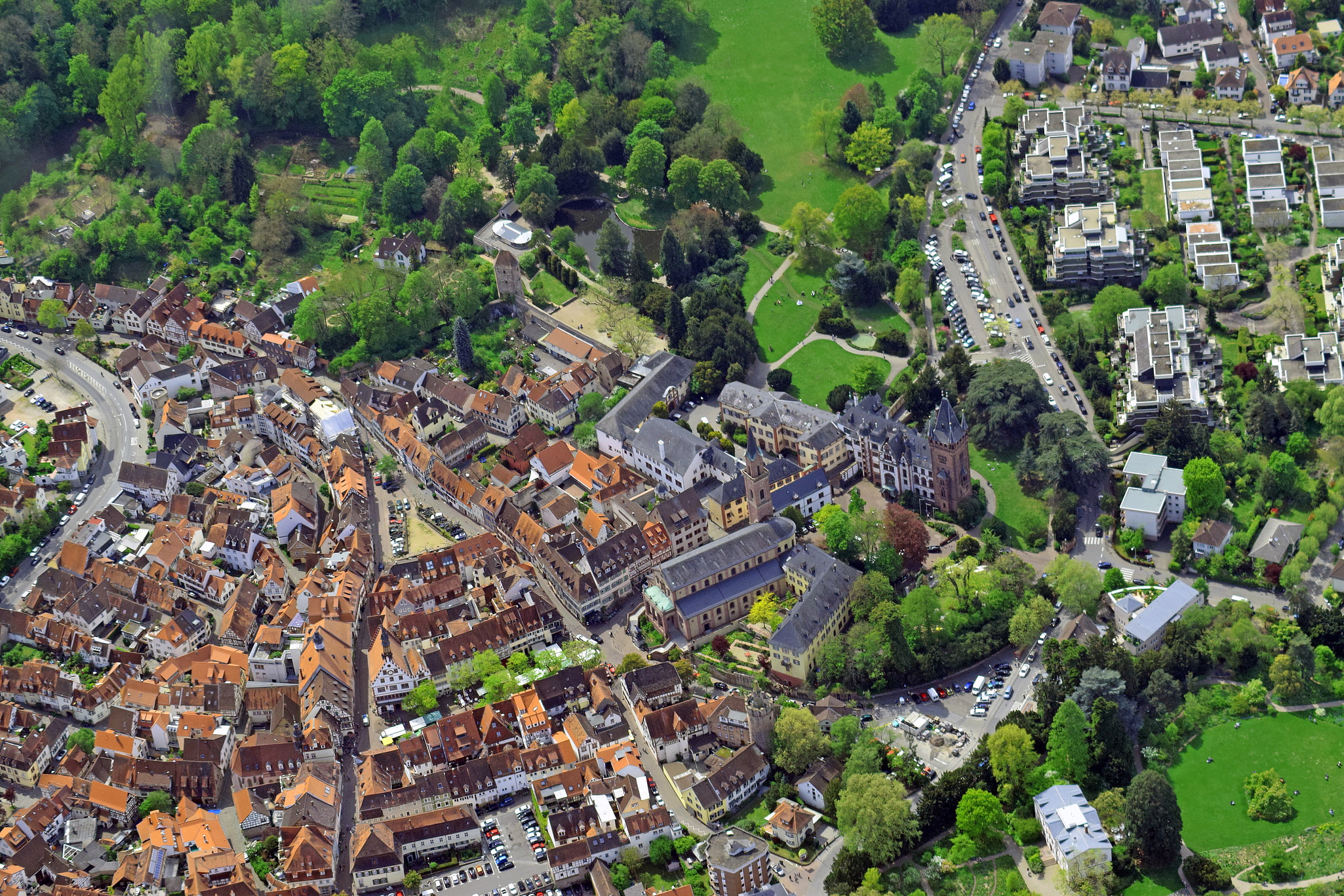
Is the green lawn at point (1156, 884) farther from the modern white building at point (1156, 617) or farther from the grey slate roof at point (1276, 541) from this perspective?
the grey slate roof at point (1276, 541)

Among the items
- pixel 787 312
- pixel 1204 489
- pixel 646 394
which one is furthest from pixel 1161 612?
pixel 787 312

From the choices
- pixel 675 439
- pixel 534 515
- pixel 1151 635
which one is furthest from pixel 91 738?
pixel 1151 635

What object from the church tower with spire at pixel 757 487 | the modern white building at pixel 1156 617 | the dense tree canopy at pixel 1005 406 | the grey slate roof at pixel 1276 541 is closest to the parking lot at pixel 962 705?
the modern white building at pixel 1156 617

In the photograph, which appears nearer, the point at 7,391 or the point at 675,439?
the point at 675,439

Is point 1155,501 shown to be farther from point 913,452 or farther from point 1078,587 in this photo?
point 913,452

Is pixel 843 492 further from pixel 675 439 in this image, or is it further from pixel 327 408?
pixel 327 408

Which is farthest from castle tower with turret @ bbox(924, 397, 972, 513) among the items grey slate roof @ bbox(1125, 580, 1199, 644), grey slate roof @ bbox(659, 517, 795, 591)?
grey slate roof @ bbox(1125, 580, 1199, 644)
